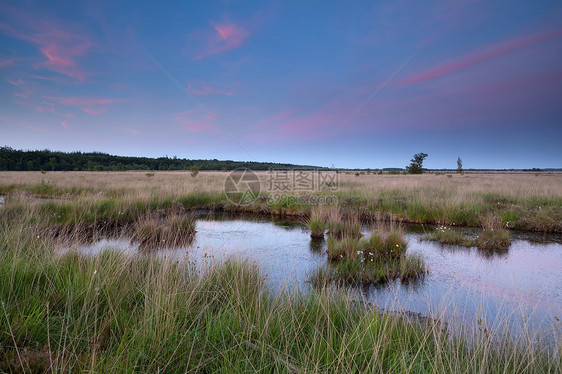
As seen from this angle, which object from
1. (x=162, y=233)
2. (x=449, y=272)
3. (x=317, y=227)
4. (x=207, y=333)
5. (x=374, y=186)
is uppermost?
(x=374, y=186)

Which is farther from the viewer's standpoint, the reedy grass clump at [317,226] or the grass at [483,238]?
the reedy grass clump at [317,226]

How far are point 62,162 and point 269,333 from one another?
86778 mm

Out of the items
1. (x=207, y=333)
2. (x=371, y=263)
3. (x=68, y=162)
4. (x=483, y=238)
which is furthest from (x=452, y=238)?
(x=68, y=162)

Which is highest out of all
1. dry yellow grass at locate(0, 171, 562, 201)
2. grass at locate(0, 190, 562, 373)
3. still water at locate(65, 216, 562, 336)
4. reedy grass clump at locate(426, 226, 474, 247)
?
dry yellow grass at locate(0, 171, 562, 201)

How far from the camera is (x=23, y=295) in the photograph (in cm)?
275

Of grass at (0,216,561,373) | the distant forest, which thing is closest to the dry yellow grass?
grass at (0,216,561,373)

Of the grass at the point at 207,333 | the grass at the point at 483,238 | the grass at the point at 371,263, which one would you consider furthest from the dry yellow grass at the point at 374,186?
the grass at the point at 207,333

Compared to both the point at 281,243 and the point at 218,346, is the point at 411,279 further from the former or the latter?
the point at 218,346

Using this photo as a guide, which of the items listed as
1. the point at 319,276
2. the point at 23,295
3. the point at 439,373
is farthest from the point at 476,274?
the point at 23,295

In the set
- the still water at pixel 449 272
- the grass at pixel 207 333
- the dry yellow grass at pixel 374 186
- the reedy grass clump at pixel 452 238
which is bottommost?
the still water at pixel 449 272

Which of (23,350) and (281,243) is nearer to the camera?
(23,350)

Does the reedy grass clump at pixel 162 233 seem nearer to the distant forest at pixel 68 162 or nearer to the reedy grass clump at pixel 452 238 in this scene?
the reedy grass clump at pixel 452 238

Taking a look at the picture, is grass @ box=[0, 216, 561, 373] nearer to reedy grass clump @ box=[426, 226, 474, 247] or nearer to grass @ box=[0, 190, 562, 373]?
grass @ box=[0, 190, 562, 373]

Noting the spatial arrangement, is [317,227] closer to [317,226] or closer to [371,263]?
[317,226]
